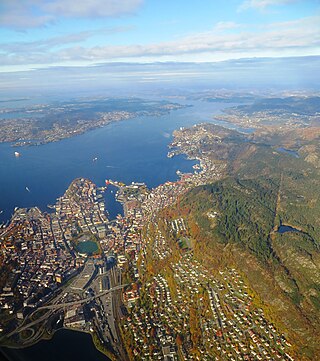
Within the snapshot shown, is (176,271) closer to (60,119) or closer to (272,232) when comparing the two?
(272,232)

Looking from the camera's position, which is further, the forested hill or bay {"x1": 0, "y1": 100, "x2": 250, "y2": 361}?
bay {"x1": 0, "y1": 100, "x2": 250, "y2": 361}

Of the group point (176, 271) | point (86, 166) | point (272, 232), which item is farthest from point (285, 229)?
point (86, 166)

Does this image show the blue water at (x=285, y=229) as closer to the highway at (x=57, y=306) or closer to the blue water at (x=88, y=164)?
the highway at (x=57, y=306)

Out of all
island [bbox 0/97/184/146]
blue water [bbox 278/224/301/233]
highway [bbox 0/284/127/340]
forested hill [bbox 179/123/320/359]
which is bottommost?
blue water [bbox 278/224/301/233]

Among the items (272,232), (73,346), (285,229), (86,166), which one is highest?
(86,166)

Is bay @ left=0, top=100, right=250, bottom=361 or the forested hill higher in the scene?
bay @ left=0, top=100, right=250, bottom=361

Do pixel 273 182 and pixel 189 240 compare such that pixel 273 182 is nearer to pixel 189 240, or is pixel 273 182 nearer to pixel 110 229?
pixel 189 240

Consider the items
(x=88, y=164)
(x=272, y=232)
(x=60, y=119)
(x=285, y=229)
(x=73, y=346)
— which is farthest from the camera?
(x=60, y=119)

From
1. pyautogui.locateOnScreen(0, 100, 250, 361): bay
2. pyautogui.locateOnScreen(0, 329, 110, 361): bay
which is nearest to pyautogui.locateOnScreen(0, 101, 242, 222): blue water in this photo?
pyautogui.locateOnScreen(0, 100, 250, 361): bay

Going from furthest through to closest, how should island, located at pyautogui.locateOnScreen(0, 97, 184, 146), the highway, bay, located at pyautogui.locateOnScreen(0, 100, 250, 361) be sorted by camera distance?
island, located at pyautogui.locateOnScreen(0, 97, 184, 146) < bay, located at pyautogui.locateOnScreen(0, 100, 250, 361) < the highway

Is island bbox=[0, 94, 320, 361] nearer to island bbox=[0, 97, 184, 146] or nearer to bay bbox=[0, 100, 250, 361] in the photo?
bay bbox=[0, 100, 250, 361]
